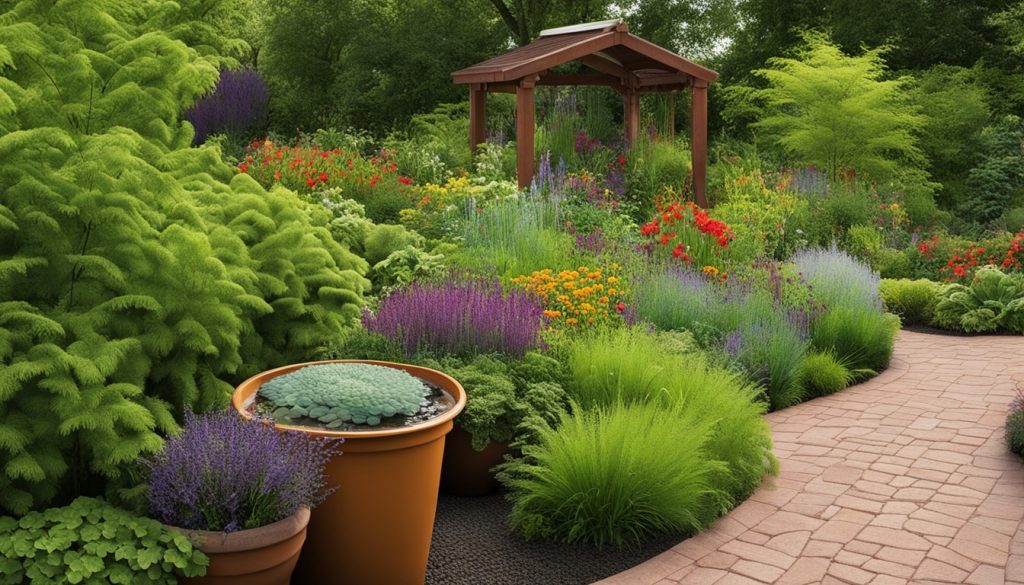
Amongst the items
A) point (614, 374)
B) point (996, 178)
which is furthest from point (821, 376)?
point (996, 178)

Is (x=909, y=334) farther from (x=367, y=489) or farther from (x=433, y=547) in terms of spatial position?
(x=367, y=489)

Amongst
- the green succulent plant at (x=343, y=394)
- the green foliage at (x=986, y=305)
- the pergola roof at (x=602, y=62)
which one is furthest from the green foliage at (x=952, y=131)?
the green succulent plant at (x=343, y=394)

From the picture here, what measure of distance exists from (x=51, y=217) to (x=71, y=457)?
881mm

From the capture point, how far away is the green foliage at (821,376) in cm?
697

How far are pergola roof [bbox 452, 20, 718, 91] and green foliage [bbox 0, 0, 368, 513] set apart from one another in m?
7.08

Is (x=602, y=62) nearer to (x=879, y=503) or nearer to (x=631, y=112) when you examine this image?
(x=631, y=112)

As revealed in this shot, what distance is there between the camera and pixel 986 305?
940 centimetres

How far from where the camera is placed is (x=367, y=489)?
3582 millimetres

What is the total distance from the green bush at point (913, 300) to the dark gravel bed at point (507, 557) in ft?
21.5

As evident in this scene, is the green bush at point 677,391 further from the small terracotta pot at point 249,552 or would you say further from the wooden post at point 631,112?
the wooden post at point 631,112

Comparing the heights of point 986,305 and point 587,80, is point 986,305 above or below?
below

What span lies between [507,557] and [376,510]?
0.76 m

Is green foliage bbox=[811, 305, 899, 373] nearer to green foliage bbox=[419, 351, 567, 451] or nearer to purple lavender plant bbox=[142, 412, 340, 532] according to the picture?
green foliage bbox=[419, 351, 567, 451]

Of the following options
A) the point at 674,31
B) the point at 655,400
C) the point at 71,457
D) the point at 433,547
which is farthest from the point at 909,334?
the point at 674,31
